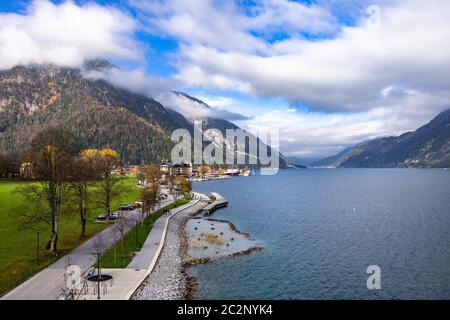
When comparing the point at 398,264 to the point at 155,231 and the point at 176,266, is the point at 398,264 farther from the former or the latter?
the point at 155,231

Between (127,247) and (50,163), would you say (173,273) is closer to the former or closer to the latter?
(127,247)

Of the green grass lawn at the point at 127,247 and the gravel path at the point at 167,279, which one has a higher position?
the green grass lawn at the point at 127,247

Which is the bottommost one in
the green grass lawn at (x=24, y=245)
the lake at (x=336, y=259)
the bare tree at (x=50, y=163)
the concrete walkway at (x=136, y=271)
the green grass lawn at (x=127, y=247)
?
the lake at (x=336, y=259)

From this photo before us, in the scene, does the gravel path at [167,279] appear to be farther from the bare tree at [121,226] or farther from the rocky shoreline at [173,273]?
the bare tree at [121,226]

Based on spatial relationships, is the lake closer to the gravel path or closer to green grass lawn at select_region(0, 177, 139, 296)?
the gravel path

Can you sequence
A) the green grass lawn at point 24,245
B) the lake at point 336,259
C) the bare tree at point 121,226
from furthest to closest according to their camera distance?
the bare tree at point 121,226 < the lake at point 336,259 < the green grass lawn at point 24,245

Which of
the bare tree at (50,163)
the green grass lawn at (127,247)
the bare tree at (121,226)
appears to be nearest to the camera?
the green grass lawn at (127,247)

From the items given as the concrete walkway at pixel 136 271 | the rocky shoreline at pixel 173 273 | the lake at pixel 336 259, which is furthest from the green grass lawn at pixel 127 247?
the lake at pixel 336 259

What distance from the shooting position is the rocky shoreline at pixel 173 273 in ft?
126

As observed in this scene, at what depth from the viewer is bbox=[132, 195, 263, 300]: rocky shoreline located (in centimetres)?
3834

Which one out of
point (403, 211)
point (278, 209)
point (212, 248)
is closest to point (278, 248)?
point (212, 248)

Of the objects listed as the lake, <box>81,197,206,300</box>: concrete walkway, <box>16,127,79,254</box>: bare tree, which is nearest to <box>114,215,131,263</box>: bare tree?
<box>81,197,206,300</box>: concrete walkway
